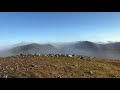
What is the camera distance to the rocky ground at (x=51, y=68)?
12.1 meters

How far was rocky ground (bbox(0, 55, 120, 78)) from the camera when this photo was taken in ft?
39.9

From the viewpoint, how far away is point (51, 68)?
13.3 m
